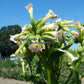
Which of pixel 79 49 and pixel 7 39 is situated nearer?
pixel 79 49

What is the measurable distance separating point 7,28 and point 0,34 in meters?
1.56

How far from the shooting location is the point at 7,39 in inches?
1089

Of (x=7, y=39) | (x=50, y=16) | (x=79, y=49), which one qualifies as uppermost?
(x=7, y=39)

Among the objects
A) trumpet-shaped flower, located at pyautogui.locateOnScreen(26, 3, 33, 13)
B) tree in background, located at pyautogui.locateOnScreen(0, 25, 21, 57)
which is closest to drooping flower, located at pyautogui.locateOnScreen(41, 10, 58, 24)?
trumpet-shaped flower, located at pyautogui.locateOnScreen(26, 3, 33, 13)

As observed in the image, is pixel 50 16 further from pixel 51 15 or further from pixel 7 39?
pixel 7 39

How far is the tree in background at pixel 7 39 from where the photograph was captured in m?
27.5

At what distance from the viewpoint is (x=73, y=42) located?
Result: 108 cm

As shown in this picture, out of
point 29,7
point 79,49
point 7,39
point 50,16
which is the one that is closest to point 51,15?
point 50,16

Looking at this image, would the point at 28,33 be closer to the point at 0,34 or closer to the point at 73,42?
the point at 73,42

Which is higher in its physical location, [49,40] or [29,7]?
[29,7]

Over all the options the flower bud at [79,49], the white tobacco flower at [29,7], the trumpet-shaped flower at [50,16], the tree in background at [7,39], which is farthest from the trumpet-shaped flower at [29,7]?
the tree in background at [7,39]

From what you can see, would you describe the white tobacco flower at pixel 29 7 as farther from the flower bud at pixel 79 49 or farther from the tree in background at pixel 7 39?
the tree in background at pixel 7 39

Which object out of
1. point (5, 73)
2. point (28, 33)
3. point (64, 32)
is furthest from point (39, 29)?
point (5, 73)

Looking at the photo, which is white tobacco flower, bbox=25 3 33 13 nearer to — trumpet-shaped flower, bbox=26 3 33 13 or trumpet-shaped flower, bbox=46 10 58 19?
trumpet-shaped flower, bbox=26 3 33 13
